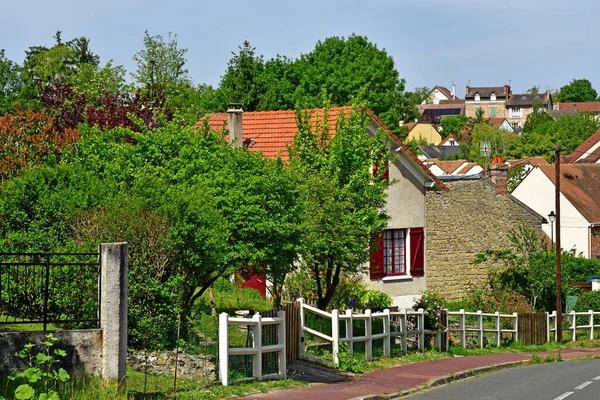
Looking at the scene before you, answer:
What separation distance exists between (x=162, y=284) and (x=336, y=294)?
12062 millimetres

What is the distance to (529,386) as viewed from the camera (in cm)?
1975

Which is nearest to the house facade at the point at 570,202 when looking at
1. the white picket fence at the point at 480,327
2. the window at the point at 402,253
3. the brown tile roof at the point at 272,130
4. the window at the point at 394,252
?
the window at the point at 402,253

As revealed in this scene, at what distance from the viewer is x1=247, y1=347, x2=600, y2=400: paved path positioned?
1709 centimetres

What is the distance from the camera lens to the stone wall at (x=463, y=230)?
3797cm

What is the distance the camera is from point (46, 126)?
1025 inches

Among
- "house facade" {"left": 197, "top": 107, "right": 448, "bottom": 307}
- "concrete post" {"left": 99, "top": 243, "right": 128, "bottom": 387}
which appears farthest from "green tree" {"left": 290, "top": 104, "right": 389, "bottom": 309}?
"concrete post" {"left": 99, "top": 243, "right": 128, "bottom": 387}

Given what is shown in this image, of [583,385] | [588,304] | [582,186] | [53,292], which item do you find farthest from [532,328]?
[582,186]

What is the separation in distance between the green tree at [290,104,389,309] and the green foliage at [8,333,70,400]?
931 centimetres

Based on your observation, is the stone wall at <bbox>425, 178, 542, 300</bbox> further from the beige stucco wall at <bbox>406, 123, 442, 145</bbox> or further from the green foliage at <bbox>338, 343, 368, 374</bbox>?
the beige stucco wall at <bbox>406, 123, 442, 145</bbox>

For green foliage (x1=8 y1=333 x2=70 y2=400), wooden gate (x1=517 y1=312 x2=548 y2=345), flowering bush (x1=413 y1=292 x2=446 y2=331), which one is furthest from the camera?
wooden gate (x1=517 y1=312 x2=548 y2=345)

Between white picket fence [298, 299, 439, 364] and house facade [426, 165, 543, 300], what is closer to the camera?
white picket fence [298, 299, 439, 364]

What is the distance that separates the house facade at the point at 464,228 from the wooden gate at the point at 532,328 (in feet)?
17.8

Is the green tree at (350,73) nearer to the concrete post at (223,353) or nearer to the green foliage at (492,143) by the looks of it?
the concrete post at (223,353)

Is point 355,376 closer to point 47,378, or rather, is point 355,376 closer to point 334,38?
point 47,378
